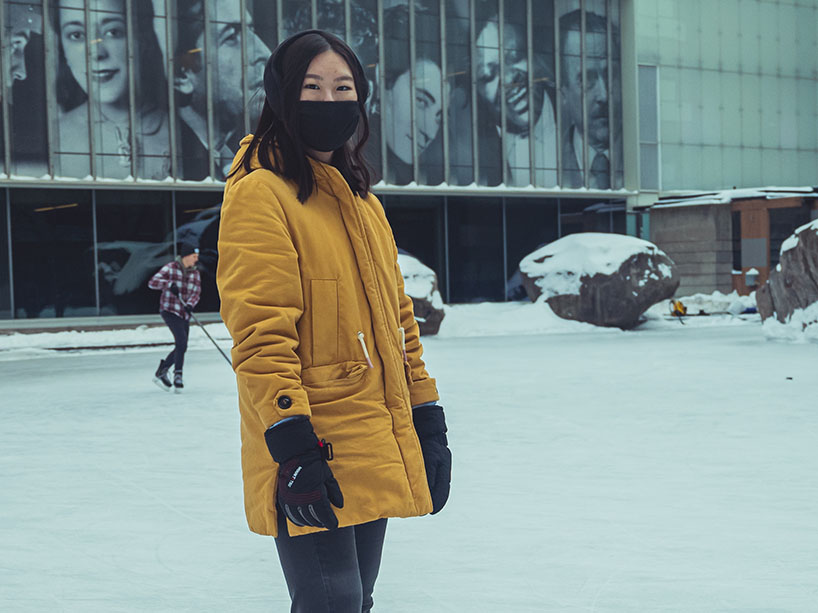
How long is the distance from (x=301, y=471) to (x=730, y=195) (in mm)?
31002

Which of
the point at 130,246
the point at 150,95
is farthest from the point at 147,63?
the point at 130,246

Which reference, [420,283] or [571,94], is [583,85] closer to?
[571,94]

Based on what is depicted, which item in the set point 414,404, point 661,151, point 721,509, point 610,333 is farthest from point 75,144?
point 414,404

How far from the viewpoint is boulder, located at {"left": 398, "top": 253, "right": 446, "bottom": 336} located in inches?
794

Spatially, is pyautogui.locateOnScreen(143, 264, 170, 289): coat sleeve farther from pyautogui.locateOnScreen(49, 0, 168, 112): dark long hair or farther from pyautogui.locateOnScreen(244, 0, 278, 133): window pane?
pyautogui.locateOnScreen(244, 0, 278, 133): window pane

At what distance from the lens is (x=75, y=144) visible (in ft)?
81.8

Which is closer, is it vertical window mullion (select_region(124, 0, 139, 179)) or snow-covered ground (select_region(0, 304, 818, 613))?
snow-covered ground (select_region(0, 304, 818, 613))

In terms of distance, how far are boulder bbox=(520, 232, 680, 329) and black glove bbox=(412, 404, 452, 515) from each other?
2032cm

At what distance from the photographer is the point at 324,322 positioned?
7.46 feet

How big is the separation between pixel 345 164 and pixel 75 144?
24119mm

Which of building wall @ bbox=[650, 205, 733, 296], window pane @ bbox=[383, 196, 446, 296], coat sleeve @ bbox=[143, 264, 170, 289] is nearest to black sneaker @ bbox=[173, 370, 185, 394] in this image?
coat sleeve @ bbox=[143, 264, 170, 289]

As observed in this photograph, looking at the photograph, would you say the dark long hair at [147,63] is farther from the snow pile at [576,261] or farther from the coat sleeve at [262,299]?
the coat sleeve at [262,299]

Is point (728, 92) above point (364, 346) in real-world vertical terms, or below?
above

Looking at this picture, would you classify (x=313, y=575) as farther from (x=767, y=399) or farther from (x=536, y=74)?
(x=536, y=74)
